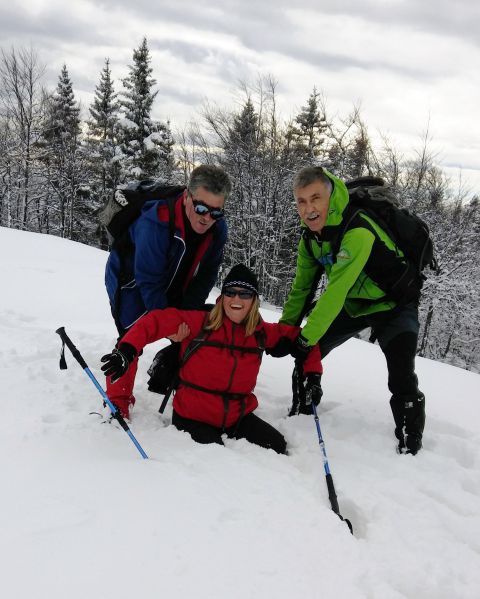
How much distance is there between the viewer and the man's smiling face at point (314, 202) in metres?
3.28

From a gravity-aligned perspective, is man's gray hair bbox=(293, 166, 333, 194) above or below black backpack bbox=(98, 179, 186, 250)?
above

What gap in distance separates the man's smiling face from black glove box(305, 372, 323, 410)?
1244mm

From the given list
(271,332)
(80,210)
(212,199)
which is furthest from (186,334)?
(80,210)

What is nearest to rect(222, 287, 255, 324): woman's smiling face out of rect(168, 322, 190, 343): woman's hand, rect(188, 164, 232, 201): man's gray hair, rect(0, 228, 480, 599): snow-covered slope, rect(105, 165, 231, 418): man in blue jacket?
rect(168, 322, 190, 343): woman's hand

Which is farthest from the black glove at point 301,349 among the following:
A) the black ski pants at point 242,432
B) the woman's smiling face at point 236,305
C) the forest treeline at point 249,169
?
the forest treeline at point 249,169

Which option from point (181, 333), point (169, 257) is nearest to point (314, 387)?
point (181, 333)

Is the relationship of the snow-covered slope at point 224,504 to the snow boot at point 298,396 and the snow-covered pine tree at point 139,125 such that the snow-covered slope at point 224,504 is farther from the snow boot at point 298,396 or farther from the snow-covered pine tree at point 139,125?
the snow-covered pine tree at point 139,125

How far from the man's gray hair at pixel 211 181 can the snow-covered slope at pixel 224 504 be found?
180cm

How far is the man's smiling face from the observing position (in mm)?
3279

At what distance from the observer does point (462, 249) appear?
24.1 m

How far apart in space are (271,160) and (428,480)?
21.1 metres

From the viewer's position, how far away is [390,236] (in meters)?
3.45

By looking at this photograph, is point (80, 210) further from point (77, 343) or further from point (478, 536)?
point (478, 536)

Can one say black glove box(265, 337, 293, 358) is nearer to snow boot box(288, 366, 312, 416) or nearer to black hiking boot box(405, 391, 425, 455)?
snow boot box(288, 366, 312, 416)
